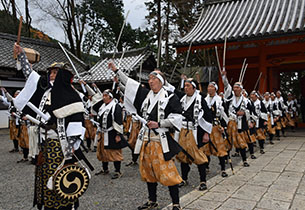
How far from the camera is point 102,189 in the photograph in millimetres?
4875

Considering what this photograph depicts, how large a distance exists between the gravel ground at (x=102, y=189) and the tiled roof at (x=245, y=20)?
475cm

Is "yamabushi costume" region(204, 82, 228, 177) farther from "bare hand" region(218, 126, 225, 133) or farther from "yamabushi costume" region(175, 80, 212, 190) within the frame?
"yamabushi costume" region(175, 80, 212, 190)

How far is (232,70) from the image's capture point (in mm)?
12398

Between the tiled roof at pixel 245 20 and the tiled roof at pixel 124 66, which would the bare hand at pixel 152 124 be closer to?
the tiled roof at pixel 245 20

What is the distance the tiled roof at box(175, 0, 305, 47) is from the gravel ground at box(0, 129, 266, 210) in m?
4.75

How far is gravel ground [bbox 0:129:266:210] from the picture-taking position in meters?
4.14

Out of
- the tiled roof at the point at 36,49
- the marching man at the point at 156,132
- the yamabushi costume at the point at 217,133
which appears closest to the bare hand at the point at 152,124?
the marching man at the point at 156,132

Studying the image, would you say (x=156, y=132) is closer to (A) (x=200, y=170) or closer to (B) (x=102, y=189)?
(A) (x=200, y=170)

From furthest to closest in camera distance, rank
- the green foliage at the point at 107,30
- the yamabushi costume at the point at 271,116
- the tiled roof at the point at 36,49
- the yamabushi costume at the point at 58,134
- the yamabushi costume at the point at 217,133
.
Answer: the green foliage at the point at 107,30 → the tiled roof at the point at 36,49 → the yamabushi costume at the point at 271,116 → the yamabushi costume at the point at 217,133 → the yamabushi costume at the point at 58,134

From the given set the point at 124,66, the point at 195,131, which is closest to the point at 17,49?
the point at 195,131

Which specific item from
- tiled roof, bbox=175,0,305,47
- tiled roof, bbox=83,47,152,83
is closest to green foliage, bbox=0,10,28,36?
tiled roof, bbox=83,47,152,83

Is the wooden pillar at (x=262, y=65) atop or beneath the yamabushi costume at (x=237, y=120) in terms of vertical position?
atop

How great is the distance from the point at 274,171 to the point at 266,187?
128 cm

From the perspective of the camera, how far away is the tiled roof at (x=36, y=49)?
13.8m
